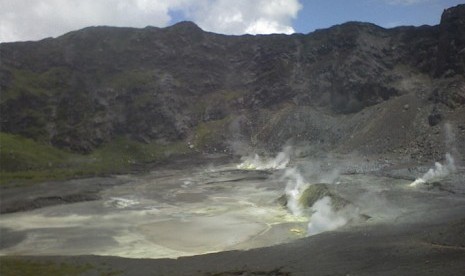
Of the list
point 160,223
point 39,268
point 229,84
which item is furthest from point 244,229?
point 229,84

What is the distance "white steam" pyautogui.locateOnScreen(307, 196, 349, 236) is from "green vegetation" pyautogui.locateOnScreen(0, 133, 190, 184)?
6993cm

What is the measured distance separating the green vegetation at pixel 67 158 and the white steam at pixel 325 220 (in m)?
69.9

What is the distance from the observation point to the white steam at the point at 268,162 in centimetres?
11318

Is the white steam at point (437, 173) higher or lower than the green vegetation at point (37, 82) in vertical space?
lower

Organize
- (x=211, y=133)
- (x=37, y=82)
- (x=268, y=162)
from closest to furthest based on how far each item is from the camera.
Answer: (x=268, y=162)
(x=211, y=133)
(x=37, y=82)

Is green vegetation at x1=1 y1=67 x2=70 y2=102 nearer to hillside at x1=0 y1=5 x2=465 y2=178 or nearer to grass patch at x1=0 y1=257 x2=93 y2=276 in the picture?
hillside at x1=0 y1=5 x2=465 y2=178

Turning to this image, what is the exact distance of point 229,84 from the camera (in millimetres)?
180000

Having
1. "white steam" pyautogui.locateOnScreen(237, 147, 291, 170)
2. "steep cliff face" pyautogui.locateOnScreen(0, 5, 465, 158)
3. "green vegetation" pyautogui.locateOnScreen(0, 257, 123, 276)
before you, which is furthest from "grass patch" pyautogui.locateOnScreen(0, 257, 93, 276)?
"steep cliff face" pyautogui.locateOnScreen(0, 5, 465, 158)

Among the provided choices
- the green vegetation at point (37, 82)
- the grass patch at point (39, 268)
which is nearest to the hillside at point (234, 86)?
the green vegetation at point (37, 82)

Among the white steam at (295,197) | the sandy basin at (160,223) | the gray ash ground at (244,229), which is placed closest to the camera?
the gray ash ground at (244,229)

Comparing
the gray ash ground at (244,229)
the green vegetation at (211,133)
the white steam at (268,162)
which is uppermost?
the green vegetation at (211,133)

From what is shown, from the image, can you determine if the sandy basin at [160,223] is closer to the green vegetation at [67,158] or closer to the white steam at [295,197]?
the white steam at [295,197]

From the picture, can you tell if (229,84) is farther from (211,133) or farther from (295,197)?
(295,197)

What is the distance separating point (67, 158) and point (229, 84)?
66305 millimetres
